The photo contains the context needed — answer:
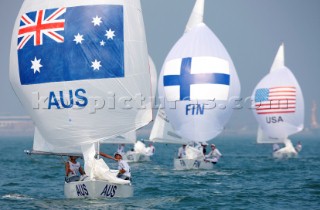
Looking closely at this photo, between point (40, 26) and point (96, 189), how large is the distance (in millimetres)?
6126

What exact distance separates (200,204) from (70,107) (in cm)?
596

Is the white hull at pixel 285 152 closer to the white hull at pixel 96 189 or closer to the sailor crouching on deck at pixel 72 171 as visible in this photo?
the white hull at pixel 96 189

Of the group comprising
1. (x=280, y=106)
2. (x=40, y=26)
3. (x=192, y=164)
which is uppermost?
(x=40, y=26)

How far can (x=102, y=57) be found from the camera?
83.9 feet

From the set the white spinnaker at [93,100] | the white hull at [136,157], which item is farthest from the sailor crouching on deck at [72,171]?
the white hull at [136,157]

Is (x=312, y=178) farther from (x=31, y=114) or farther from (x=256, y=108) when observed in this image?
(x=256, y=108)

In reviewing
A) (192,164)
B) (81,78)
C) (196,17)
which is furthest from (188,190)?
(196,17)

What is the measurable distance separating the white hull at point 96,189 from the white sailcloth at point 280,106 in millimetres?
34581

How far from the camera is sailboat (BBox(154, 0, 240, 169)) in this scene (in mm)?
40938

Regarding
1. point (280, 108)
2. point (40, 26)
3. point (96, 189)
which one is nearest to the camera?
point (96, 189)

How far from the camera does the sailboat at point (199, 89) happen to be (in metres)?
40.9

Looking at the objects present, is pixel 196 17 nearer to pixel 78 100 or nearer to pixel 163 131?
pixel 163 131

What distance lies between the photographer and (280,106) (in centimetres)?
5841

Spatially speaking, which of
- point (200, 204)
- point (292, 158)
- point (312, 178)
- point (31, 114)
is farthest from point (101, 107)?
point (292, 158)
